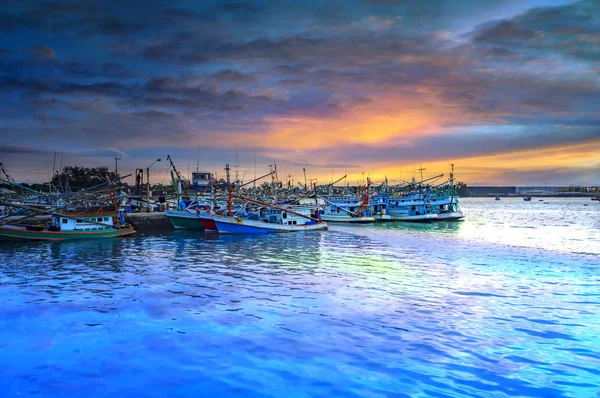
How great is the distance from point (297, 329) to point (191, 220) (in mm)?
40194

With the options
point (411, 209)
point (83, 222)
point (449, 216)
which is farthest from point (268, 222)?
point (449, 216)

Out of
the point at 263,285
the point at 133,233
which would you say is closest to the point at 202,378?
the point at 263,285

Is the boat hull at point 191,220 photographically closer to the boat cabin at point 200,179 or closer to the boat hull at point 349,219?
the boat hull at point 349,219

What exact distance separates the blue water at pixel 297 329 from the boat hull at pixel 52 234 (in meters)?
13.1

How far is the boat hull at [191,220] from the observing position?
47.9 meters

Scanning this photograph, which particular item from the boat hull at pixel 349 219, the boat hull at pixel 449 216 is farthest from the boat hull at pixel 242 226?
the boat hull at pixel 449 216

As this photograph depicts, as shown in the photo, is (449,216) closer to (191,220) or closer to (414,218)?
(414,218)

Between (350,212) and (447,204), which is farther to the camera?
(447,204)

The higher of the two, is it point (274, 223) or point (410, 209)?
point (410, 209)

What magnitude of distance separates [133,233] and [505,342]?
4199cm

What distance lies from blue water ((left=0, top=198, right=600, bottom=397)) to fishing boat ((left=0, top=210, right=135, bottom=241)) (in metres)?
13.3

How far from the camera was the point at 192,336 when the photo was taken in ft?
41.2

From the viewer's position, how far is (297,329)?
1315 centimetres

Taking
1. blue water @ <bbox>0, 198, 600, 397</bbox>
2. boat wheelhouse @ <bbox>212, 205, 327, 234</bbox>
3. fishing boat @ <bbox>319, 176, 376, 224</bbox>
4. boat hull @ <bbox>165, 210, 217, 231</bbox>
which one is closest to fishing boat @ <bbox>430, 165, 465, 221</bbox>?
fishing boat @ <bbox>319, 176, 376, 224</bbox>
